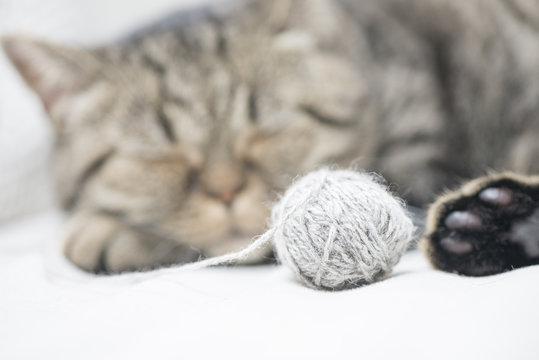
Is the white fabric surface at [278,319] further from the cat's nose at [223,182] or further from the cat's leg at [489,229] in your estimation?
the cat's nose at [223,182]

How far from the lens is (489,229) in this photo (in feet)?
1.57

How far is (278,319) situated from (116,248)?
39 cm

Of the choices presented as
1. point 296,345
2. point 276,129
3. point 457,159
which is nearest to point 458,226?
point 296,345

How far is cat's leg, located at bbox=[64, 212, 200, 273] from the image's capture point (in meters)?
0.72

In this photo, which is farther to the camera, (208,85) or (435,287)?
→ (208,85)

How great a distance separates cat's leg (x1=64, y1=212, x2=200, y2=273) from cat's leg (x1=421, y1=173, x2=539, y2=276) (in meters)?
0.36

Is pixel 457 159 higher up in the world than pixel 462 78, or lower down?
lower down

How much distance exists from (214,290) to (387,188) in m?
0.23

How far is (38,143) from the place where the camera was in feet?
3.91

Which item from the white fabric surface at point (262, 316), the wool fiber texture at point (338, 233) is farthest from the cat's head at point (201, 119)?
the wool fiber texture at point (338, 233)

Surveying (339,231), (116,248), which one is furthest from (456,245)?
(116,248)

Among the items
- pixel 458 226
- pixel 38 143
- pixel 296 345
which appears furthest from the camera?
pixel 38 143

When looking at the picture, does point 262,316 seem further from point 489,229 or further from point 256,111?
point 256,111

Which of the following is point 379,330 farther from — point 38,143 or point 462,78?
point 38,143
